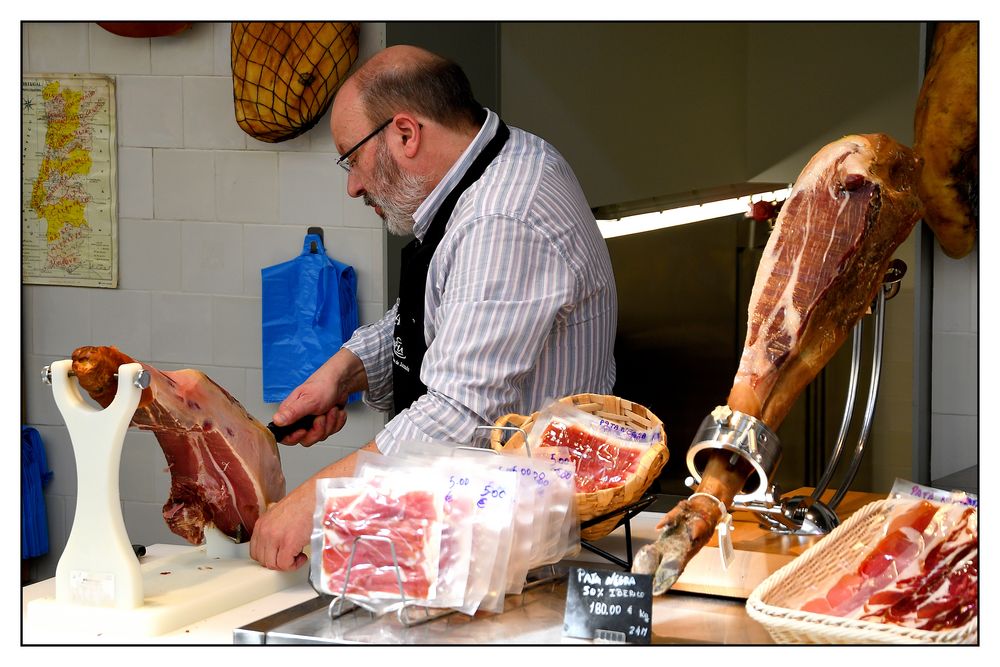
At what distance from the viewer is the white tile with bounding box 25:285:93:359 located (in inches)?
173

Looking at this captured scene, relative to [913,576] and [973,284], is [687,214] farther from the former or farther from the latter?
[913,576]

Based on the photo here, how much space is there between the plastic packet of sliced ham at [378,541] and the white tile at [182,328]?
2750 mm

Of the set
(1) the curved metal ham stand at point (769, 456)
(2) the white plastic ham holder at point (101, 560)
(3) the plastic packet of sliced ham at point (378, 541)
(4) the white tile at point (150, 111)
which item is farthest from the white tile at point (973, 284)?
(4) the white tile at point (150, 111)

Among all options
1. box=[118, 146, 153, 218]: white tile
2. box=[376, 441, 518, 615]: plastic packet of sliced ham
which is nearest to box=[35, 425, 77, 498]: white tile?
box=[118, 146, 153, 218]: white tile

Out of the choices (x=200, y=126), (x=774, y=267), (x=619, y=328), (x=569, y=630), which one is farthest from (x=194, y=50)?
(x=569, y=630)

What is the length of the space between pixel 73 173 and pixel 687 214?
2.34 m

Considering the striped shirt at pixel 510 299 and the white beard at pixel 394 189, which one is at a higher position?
the white beard at pixel 394 189

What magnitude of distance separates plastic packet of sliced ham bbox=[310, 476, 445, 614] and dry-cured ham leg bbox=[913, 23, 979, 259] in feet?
5.12

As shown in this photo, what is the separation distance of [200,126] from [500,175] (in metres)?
2.04

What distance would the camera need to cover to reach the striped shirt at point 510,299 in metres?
2.21

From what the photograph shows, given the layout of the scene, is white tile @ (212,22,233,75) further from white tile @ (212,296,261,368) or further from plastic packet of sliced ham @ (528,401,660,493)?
plastic packet of sliced ham @ (528,401,660,493)

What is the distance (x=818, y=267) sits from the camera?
1860 millimetres

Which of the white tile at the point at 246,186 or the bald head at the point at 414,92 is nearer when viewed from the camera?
the bald head at the point at 414,92

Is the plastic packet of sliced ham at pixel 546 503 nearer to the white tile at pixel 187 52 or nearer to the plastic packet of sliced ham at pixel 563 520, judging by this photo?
the plastic packet of sliced ham at pixel 563 520
